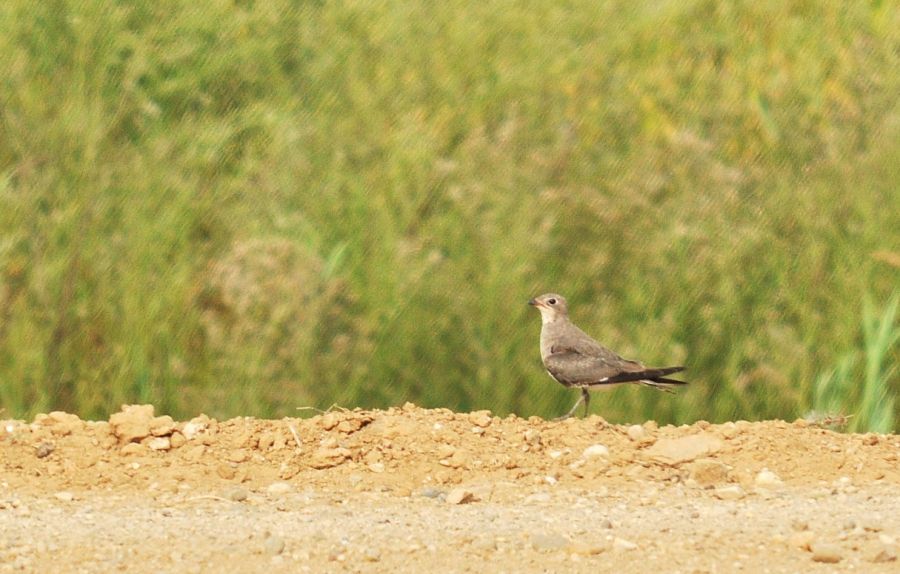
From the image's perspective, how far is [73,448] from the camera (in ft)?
17.4

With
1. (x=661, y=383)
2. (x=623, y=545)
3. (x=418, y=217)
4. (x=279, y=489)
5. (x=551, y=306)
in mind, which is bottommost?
(x=279, y=489)

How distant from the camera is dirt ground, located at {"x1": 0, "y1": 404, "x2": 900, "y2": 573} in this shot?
4270 millimetres

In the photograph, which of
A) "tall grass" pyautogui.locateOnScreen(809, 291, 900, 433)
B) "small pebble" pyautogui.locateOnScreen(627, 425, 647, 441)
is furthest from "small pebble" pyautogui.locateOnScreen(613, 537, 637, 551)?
"tall grass" pyautogui.locateOnScreen(809, 291, 900, 433)

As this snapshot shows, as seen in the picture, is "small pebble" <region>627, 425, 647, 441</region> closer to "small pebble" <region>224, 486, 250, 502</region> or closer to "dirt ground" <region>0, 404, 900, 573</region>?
"dirt ground" <region>0, 404, 900, 573</region>

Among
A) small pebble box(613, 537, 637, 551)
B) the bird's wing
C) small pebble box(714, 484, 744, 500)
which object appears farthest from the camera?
the bird's wing

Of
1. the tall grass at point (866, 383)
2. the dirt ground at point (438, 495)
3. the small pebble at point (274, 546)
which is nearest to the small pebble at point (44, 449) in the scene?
the dirt ground at point (438, 495)

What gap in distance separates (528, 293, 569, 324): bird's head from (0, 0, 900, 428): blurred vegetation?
8 centimetres

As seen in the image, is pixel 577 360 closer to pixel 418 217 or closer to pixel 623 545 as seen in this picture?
pixel 418 217

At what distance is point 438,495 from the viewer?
5.05 metres

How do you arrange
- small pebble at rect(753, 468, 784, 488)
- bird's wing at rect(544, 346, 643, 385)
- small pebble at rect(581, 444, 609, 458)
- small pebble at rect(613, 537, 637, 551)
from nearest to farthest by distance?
small pebble at rect(613, 537, 637, 551), small pebble at rect(753, 468, 784, 488), small pebble at rect(581, 444, 609, 458), bird's wing at rect(544, 346, 643, 385)

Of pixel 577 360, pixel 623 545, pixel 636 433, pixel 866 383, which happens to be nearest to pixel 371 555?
pixel 623 545

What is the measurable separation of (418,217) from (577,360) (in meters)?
0.87

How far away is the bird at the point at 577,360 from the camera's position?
5664mm

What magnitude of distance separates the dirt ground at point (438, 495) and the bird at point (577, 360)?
0.62 feet
